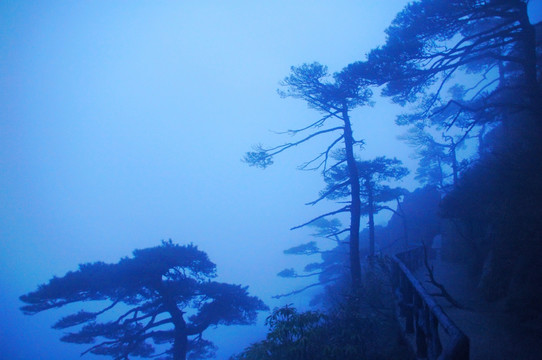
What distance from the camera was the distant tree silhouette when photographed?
14367 mm

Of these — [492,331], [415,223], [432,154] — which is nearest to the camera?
[492,331]

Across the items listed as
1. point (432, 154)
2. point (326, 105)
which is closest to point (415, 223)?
point (432, 154)

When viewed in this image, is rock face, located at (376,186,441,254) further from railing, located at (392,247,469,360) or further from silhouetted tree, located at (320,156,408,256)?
railing, located at (392,247,469,360)

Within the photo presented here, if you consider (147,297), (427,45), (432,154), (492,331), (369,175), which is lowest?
(492,331)

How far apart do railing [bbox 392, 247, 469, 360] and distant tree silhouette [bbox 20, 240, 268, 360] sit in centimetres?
1239

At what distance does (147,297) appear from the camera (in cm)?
1599

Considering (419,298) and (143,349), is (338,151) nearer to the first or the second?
(419,298)

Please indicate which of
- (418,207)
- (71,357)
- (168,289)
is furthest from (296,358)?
(71,357)

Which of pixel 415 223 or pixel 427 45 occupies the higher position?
pixel 427 45

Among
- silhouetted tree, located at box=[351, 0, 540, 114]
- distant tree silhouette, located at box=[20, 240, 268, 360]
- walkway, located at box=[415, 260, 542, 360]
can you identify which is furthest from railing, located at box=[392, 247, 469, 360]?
distant tree silhouette, located at box=[20, 240, 268, 360]

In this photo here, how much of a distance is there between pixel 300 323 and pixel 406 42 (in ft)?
33.9

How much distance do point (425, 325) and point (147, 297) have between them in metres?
16.0

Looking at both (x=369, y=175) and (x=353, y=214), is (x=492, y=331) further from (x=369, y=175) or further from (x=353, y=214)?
(x=369, y=175)

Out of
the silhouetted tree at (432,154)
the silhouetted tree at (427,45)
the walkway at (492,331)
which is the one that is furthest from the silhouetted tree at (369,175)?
the walkway at (492,331)
